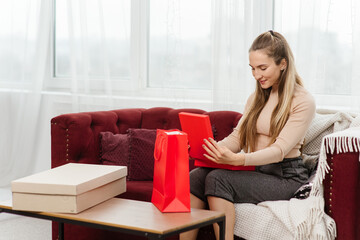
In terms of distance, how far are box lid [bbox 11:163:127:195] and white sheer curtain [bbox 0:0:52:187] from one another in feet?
6.75

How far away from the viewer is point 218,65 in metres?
3.04

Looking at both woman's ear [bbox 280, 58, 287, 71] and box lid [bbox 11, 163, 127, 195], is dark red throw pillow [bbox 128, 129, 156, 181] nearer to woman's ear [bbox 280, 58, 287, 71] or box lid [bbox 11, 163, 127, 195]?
box lid [bbox 11, 163, 127, 195]

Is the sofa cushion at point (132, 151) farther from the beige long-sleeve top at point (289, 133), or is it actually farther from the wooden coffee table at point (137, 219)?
the wooden coffee table at point (137, 219)

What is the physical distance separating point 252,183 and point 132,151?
2.55 feet

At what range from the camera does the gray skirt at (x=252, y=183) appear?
2.04m

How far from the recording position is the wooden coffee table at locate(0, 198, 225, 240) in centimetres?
156

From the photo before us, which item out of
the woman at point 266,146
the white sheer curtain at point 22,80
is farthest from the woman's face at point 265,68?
the white sheer curtain at point 22,80

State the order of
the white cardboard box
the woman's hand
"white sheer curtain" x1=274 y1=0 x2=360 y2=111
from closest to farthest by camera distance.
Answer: the white cardboard box < the woman's hand < "white sheer curtain" x1=274 y1=0 x2=360 y2=111

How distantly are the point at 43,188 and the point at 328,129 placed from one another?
1306 mm

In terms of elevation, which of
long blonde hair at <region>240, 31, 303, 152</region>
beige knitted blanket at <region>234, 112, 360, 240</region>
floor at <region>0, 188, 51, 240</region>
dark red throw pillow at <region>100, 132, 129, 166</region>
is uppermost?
long blonde hair at <region>240, 31, 303, 152</region>

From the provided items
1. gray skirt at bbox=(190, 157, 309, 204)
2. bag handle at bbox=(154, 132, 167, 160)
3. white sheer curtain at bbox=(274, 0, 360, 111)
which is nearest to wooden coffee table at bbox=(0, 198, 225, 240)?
bag handle at bbox=(154, 132, 167, 160)

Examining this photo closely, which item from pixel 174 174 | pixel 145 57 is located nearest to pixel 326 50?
pixel 145 57

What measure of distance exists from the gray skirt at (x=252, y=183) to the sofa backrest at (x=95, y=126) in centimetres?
52

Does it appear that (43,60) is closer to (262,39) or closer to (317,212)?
(262,39)
